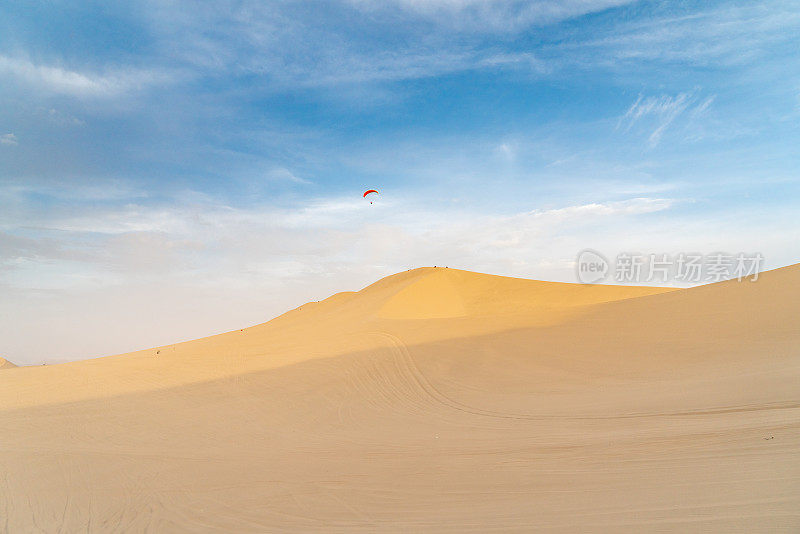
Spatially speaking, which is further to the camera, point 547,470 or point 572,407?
point 572,407

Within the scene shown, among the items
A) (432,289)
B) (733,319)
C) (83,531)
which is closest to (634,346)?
(733,319)

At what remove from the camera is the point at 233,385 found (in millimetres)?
15758

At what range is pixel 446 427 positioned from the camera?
9930 millimetres

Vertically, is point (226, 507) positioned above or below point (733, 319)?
below

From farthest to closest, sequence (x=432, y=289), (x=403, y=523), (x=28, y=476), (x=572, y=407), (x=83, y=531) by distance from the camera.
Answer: (x=432, y=289), (x=572, y=407), (x=28, y=476), (x=83, y=531), (x=403, y=523)

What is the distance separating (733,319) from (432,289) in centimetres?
1925

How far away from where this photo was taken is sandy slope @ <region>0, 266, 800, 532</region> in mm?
5320

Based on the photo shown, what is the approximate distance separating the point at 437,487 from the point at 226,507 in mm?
2656

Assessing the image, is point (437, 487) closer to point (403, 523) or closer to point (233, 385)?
point (403, 523)

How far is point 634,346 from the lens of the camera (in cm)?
1583

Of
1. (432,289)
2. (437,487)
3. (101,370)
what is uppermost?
(432,289)

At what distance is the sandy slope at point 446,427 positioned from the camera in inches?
209

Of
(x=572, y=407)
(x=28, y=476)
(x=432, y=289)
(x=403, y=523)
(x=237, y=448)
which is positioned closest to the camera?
(x=403, y=523)

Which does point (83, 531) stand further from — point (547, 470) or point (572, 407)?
point (572, 407)
